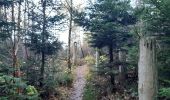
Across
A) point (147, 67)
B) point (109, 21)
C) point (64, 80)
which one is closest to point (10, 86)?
point (147, 67)

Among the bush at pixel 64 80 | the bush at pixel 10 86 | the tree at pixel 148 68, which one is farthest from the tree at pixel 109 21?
the tree at pixel 148 68

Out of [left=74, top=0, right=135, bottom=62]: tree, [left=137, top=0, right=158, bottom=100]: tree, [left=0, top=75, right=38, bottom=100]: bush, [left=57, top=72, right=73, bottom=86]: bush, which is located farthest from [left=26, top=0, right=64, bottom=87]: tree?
[left=137, top=0, right=158, bottom=100]: tree

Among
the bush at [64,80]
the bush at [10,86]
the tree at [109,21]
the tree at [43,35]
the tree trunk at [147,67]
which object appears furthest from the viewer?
the bush at [64,80]

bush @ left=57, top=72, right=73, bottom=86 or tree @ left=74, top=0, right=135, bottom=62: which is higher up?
tree @ left=74, top=0, right=135, bottom=62

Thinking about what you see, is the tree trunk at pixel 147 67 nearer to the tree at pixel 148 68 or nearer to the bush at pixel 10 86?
the tree at pixel 148 68

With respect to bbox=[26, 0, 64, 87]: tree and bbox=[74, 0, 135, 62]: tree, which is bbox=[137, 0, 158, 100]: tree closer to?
bbox=[74, 0, 135, 62]: tree

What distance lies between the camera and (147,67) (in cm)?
428

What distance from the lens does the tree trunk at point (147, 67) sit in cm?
428

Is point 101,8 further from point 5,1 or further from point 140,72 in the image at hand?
point 140,72

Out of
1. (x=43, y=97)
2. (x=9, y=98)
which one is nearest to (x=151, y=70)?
(x=9, y=98)

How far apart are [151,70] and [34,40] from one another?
13462mm

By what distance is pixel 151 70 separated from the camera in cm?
427

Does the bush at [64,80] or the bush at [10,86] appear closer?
the bush at [10,86]

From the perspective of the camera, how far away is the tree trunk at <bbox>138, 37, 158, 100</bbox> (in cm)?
428
